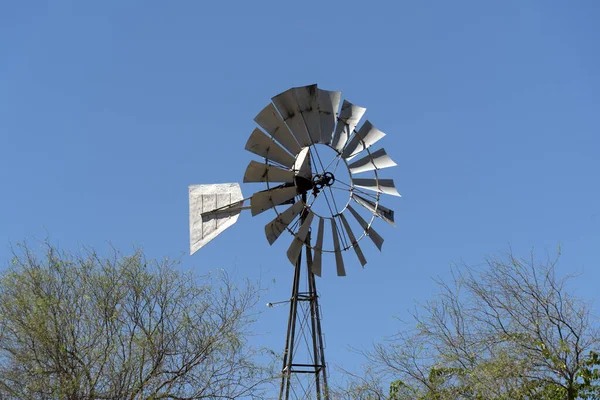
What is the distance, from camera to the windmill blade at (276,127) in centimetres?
1221

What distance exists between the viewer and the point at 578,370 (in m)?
12.8

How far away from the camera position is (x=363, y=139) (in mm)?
13281

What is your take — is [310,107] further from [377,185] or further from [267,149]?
[377,185]

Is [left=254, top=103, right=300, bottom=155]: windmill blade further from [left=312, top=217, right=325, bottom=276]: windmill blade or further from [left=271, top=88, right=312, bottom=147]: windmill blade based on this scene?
[left=312, top=217, right=325, bottom=276]: windmill blade

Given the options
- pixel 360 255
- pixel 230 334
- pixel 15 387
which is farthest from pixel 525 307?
pixel 15 387

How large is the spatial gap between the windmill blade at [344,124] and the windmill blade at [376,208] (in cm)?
84

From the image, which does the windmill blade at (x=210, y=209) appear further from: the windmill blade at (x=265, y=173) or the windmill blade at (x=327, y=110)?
the windmill blade at (x=327, y=110)

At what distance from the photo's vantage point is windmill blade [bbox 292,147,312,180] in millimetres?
12602

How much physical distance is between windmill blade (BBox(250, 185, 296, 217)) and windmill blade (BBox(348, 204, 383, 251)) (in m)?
1.16

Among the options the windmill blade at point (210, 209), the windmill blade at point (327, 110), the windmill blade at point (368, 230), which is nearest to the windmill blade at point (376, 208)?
the windmill blade at point (368, 230)

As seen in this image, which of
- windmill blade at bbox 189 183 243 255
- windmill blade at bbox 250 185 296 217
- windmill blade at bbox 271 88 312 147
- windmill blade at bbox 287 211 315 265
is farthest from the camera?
windmill blade at bbox 189 183 243 255

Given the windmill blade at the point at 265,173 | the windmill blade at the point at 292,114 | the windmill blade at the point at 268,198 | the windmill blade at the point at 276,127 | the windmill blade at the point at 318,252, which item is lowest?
the windmill blade at the point at 318,252

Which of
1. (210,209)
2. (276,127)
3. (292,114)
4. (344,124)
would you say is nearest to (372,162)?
(344,124)

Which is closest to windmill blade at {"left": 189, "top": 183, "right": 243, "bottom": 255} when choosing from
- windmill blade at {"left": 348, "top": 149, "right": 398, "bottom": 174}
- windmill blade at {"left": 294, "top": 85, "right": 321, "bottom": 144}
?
windmill blade at {"left": 294, "top": 85, "right": 321, "bottom": 144}
